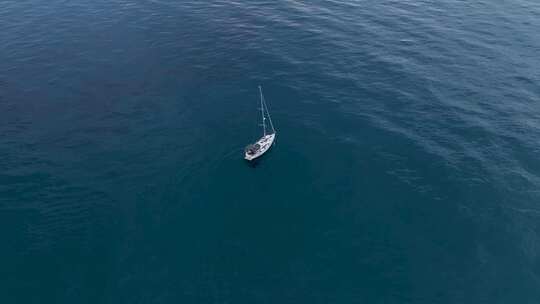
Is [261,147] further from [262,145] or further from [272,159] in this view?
[272,159]

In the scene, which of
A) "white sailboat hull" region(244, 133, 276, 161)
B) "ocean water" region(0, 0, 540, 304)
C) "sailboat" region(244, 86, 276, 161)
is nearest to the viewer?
"ocean water" region(0, 0, 540, 304)

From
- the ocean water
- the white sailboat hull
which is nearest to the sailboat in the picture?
A: the white sailboat hull

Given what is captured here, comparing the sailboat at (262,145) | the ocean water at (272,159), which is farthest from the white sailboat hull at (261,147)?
the ocean water at (272,159)

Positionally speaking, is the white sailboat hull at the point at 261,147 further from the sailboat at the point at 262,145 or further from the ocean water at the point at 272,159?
the ocean water at the point at 272,159

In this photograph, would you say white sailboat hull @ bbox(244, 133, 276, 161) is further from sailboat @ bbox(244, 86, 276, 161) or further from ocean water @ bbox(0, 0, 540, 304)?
ocean water @ bbox(0, 0, 540, 304)

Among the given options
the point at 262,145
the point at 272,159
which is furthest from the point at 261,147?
the point at 272,159

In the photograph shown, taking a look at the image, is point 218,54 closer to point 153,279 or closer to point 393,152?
point 393,152

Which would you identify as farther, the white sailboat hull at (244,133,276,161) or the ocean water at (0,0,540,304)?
the white sailboat hull at (244,133,276,161)
